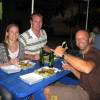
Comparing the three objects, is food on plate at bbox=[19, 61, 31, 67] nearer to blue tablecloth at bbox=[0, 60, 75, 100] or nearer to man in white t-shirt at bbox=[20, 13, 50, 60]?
blue tablecloth at bbox=[0, 60, 75, 100]

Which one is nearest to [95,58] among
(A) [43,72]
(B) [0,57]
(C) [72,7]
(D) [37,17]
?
(A) [43,72]

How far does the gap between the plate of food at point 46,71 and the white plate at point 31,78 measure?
0.24ft

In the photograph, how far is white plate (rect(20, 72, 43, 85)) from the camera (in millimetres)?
2383

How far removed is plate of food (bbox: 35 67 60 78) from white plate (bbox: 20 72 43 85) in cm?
7

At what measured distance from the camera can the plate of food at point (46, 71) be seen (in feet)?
8.54

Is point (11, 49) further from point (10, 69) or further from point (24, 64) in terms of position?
point (10, 69)

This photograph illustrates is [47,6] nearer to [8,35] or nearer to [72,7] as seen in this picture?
[72,7]

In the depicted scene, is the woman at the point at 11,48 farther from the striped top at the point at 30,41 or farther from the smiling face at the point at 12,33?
the striped top at the point at 30,41

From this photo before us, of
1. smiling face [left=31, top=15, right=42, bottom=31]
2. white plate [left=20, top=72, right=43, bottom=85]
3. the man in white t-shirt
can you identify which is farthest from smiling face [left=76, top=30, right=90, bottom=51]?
smiling face [left=31, top=15, right=42, bottom=31]

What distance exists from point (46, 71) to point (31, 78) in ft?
0.91

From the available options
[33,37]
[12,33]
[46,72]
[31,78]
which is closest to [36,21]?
[33,37]

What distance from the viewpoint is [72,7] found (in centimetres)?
721

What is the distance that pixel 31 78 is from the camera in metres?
2.47

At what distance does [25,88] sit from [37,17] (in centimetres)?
177
